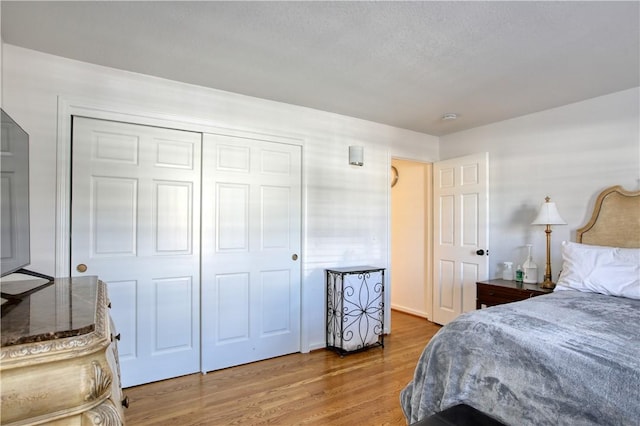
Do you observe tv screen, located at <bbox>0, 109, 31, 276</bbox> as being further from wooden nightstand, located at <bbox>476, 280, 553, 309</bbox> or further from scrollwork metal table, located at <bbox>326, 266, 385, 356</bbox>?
wooden nightstand, located at <bbox>476, 280, 553, 309</bbox>

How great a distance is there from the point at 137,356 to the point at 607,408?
277cm

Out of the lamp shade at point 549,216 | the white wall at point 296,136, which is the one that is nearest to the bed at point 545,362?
the lamp shade at point 549,216

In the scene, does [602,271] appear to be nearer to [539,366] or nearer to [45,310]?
[539,366]

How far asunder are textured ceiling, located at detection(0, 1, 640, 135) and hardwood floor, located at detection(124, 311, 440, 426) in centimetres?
234

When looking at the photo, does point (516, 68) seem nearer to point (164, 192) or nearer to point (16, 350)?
point (164, 192)

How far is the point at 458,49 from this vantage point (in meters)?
2.17

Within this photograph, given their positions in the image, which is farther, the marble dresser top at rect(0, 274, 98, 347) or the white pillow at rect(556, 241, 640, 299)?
the white pillow at rect(556, 241, 640, 299)

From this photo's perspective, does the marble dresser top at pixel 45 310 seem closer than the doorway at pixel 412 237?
Yes

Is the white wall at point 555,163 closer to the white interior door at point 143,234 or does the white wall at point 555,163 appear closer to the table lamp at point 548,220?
the table lamp at point 548,220

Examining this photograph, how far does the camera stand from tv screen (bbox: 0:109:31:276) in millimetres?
1226

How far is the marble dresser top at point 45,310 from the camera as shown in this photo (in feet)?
2.72

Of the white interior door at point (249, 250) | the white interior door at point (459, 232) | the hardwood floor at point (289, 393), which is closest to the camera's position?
the hardwood floor at point (289, 393)

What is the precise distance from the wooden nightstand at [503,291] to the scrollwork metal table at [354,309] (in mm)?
967

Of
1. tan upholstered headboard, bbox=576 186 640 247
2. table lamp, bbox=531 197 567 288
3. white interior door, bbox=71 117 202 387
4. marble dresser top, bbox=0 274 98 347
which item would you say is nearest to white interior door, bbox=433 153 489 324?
table lamp, bbox=531 197 567 288
